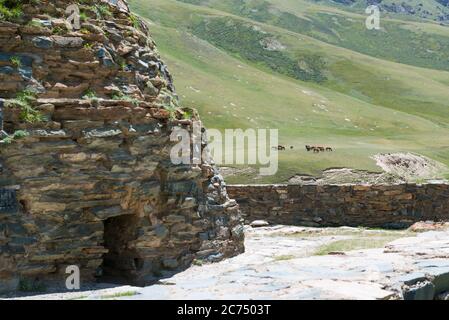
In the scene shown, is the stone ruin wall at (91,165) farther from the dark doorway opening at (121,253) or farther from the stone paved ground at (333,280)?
the stone paved ground at (333,280)

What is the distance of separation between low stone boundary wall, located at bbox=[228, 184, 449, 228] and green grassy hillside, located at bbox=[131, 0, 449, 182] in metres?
6.14

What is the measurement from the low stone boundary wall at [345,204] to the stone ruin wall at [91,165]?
7204 mm

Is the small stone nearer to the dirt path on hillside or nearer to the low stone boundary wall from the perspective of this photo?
the low stone boundary wall

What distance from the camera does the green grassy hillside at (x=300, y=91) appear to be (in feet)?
143

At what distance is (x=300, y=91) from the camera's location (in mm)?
77938

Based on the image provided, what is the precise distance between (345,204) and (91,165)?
1114 cm

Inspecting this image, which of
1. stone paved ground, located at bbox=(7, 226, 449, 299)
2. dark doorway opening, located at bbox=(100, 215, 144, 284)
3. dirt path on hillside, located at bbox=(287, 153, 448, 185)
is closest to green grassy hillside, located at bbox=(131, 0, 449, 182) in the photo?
dirt path on hillside, located at bbox=(287, 153, 448, 185)

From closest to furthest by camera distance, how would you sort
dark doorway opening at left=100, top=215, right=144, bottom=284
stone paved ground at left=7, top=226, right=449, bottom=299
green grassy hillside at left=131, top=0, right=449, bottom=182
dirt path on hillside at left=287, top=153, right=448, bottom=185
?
stone paved ground at left=7, top=226, right=449, bottom=299 < dark doorway opening at left=100, top=215, right=144, bottom=284 < dirt path on hillside at left=287, top=153, right=448, bottom=185 < green grassy hillside at left=131, top=0, right=449, bottom=182

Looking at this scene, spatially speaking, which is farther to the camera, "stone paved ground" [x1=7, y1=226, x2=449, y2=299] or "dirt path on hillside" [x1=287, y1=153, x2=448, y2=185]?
"dirt path on hillside" [x1=287, y1=153, x2=448, y2=185]

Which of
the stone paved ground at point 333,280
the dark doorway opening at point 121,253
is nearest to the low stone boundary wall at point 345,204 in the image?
the dark doorway opening at point 121,253

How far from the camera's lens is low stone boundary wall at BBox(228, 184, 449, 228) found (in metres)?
20.2

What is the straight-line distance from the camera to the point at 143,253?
1225cm

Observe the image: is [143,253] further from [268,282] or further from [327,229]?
[327,229]
